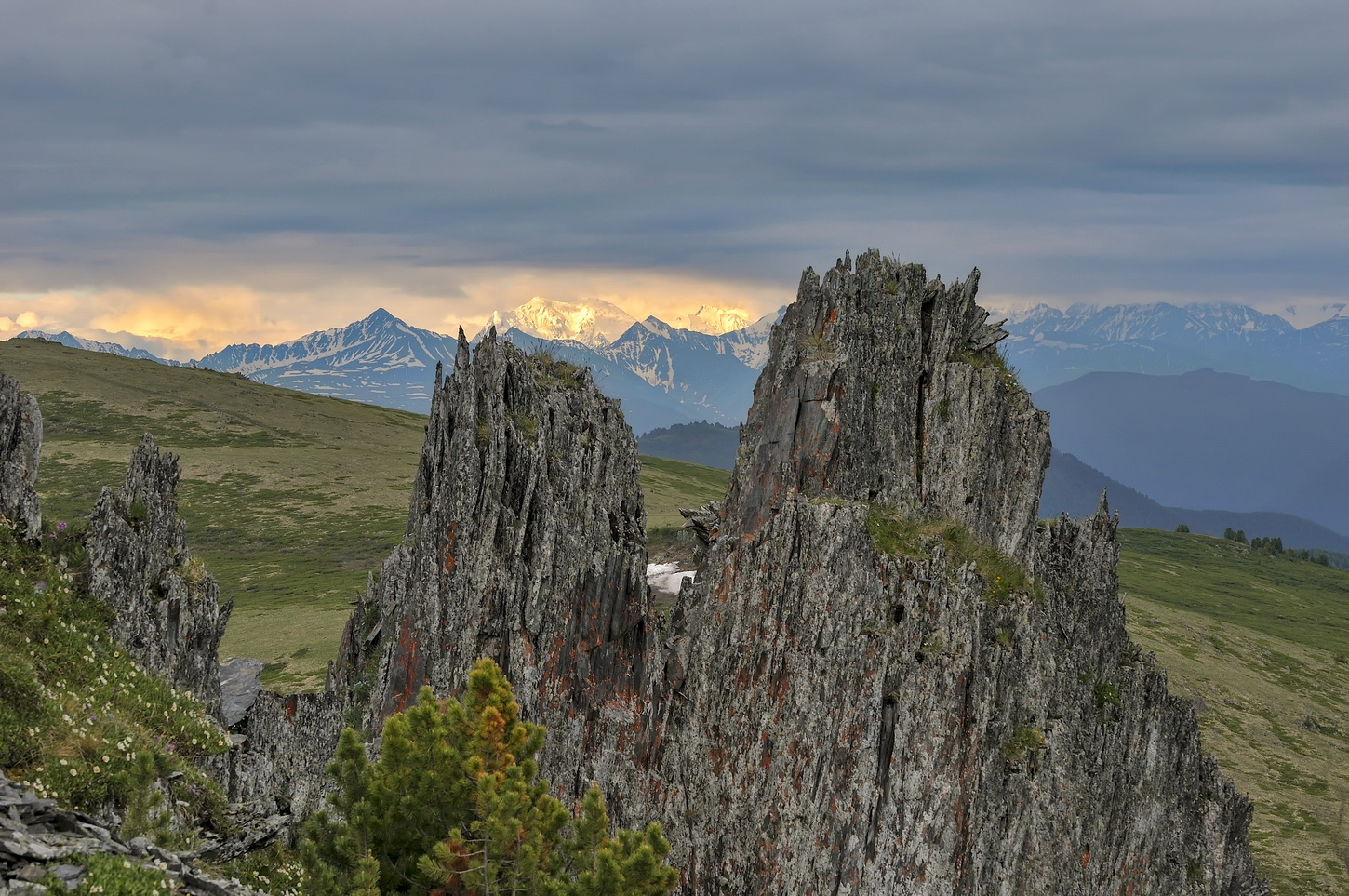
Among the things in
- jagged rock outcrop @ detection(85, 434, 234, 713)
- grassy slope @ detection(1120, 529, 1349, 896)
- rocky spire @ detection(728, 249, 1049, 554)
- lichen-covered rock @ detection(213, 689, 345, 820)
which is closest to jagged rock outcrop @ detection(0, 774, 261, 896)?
lichen-covered rock @ detection(213, 689, 345, 820)

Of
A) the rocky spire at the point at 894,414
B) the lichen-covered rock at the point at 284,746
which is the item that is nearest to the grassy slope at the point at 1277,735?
the rocky spire at the point at 894,414

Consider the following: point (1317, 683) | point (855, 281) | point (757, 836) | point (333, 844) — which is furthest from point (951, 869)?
point (1317, 683)

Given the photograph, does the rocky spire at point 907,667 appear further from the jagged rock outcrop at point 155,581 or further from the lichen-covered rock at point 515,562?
the jagged rock outcrop at point 155,581

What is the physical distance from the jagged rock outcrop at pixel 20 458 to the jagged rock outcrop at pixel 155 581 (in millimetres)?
2366

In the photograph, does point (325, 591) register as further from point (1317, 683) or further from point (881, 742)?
point (1317, 683)

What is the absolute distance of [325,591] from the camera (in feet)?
476

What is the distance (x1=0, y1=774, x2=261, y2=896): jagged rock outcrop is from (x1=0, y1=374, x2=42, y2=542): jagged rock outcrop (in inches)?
742

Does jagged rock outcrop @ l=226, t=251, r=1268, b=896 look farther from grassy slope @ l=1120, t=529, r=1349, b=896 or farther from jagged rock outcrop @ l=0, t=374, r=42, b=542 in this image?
grassy slope @ l=1120, t=529, r=1349, b=896

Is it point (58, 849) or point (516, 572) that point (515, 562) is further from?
point (58, 849)

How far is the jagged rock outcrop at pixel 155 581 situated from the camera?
35.6 metres

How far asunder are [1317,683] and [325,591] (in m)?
193

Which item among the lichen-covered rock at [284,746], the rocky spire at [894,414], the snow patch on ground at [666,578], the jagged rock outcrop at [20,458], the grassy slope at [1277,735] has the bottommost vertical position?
the grassy slope at [1277,735]

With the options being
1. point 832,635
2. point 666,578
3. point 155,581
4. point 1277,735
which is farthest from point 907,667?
point 1277,735

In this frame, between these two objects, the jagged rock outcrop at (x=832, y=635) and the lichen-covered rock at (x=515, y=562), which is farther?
the lichen-covered rock at (x=515, y=562)
